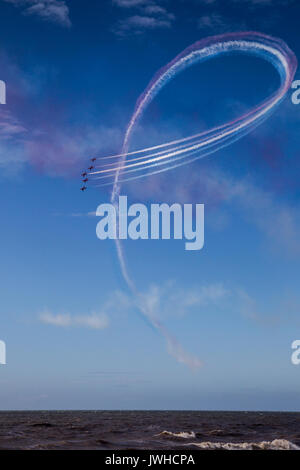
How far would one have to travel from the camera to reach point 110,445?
54.3 m

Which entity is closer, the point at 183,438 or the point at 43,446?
the point at 43,446
